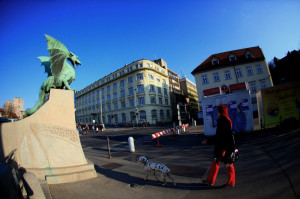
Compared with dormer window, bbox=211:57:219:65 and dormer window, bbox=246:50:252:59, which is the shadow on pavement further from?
dormer window, bbox=246:50:252:59

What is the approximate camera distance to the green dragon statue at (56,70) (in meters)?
4.95

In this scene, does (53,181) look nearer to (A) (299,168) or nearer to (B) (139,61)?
(A) (299,168)

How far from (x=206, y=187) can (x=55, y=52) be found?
252 inches

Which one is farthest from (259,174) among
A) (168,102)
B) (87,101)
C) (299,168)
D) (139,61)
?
(87,101)

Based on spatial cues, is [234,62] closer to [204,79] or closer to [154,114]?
[204,79]

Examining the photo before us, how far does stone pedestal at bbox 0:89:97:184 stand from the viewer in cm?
401

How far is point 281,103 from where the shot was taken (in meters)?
10.3

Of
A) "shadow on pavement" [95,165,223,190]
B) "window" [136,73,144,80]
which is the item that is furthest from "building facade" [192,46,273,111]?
"shadow on pavement" [95,165,223,190]

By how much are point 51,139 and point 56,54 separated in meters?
3.04

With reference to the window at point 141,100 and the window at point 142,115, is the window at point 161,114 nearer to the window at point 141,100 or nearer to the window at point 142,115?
the window at point 142,115

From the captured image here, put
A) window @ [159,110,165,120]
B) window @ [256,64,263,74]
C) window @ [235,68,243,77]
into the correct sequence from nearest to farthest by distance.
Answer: window @ [256,64,263,74] → window @ [235,68,243,77] → window @ [159,110,165,120]

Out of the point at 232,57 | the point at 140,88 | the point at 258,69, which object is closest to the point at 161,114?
the point at 140,88

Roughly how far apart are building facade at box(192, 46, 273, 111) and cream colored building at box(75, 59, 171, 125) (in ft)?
44.9

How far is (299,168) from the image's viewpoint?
3.57m
